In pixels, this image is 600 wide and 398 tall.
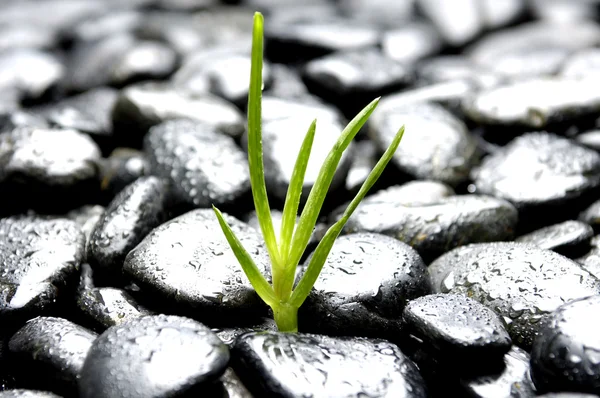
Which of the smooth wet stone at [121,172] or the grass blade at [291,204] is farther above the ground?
the grass blade at [291,204]

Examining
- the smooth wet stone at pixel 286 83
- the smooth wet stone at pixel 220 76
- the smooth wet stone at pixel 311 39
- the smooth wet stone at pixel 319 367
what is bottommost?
the smooth wet stone at pixel 319 367

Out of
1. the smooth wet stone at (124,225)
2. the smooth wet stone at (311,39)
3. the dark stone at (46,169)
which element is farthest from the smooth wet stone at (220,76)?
the smooth wet stone at (124,225)

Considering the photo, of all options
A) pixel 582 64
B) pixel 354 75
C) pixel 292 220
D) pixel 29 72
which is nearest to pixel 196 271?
pixel 292 220

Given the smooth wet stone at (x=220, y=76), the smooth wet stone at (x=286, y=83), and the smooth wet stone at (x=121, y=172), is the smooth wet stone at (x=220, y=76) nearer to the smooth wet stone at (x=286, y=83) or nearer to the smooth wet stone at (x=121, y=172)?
the smooth wet stone at (x=286, y=83)

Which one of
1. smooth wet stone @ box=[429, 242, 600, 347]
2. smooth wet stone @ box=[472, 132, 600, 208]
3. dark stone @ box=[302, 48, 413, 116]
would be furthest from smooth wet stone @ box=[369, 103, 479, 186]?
smooth wet stone @ box=[429, 242, 600, 347]

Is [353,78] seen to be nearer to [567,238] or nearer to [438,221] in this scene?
[438,221]

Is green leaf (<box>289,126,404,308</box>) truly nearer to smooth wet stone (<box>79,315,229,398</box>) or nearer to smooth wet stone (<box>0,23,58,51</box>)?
smooth wet stone (<box>79,315,229,398</box>)
